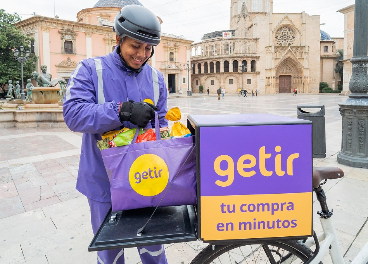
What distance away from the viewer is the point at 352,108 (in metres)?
5.33

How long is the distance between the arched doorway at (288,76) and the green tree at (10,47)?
4140 centimetres

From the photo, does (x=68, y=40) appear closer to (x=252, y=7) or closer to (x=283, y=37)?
(x=252, y=7)

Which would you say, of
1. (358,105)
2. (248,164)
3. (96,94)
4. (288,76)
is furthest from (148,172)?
(288,76)

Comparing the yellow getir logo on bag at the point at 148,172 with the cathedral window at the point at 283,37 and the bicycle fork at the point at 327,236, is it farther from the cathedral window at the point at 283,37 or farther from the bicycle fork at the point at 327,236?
the cathedral window at the point at 283,37

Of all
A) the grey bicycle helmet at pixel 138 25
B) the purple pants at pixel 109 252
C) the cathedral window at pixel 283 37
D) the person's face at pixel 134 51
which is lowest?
the purple pants at pixel 109 252

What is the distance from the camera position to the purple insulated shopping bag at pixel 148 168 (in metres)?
1.28

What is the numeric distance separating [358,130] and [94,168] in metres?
5.36

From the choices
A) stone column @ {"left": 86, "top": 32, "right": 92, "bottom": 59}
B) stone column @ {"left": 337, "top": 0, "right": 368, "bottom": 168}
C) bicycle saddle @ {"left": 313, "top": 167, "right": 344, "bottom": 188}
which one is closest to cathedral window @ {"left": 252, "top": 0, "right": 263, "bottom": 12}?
stone column @ {"left": 86, "top": 32, "right": 92, "bottom": 59}

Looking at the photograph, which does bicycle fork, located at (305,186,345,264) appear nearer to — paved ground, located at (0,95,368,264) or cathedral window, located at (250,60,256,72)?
paved ground, located at (0,95,368,264)

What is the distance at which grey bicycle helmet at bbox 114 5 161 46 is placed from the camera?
152 cm

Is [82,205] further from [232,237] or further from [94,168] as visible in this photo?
[232,237]

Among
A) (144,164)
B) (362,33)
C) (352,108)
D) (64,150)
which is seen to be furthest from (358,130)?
(64,150)

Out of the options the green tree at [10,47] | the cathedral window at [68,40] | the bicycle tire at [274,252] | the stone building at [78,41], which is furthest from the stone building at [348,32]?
the bicycle tire at [274,252]

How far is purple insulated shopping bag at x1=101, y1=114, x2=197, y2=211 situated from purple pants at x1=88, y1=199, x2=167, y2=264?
480mm
